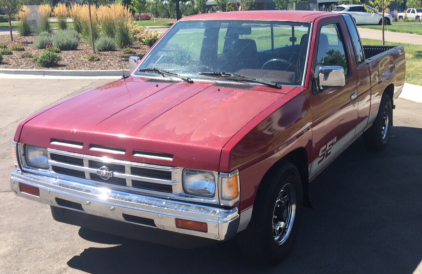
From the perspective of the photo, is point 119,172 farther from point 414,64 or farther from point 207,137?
point 414,64

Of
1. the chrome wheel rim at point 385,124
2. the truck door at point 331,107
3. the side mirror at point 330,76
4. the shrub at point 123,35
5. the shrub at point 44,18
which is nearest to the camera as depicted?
the side mirror at point 330,76

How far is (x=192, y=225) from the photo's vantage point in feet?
10.9

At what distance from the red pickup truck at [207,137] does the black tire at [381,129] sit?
161 centimetres

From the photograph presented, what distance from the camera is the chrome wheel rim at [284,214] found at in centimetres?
400

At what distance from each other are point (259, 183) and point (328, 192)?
2339 mm

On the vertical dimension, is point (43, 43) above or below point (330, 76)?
below

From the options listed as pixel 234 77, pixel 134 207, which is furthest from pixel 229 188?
pixel 234 77

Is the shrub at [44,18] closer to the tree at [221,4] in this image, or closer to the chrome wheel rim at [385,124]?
the chrome wheel rim at [385,124]

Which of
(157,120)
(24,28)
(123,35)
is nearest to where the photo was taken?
(157,120)

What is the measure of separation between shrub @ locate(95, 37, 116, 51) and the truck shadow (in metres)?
13.1

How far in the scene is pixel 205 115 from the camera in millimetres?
3781

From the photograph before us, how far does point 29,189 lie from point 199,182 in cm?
142

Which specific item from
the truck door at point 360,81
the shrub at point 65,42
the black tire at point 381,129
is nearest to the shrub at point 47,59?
the shrub at point 65,42

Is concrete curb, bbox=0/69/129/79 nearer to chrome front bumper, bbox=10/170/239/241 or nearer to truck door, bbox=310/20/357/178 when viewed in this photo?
truck door, bbox=310/20/357/178
